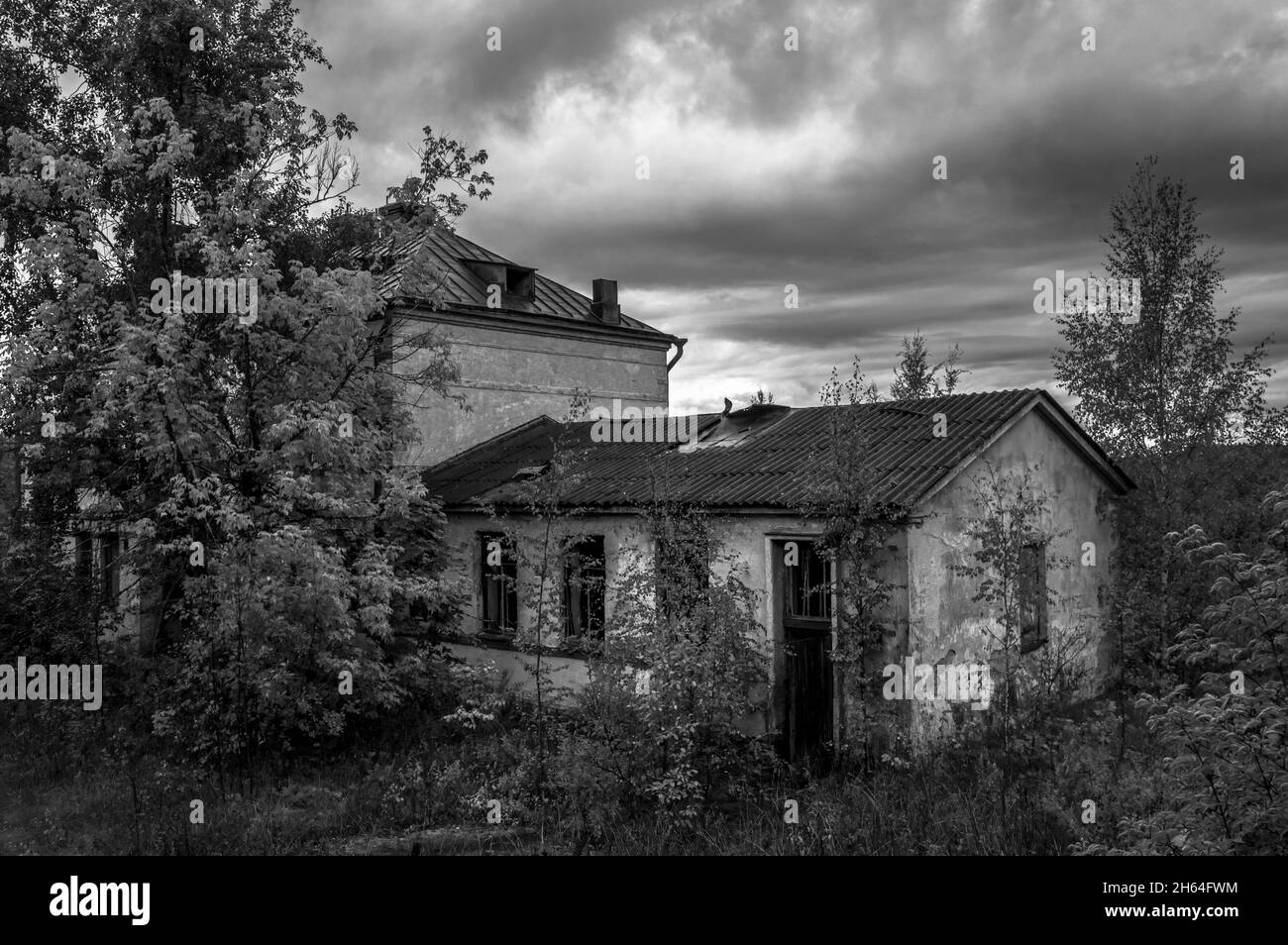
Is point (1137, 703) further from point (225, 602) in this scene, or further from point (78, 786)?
point (78, 786)

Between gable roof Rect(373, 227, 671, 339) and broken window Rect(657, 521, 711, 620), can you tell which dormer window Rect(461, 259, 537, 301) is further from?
broken window Rect(657, 521, 711, 620)

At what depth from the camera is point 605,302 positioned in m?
22.8

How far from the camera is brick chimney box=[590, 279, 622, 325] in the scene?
22.7 m

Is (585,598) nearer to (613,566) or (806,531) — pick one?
(613,566)

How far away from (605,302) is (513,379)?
148 inches

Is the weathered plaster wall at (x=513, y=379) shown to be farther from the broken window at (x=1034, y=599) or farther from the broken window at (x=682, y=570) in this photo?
the broken window at (x=1034, y=599)

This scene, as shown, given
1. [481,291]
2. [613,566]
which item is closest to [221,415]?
[613,566]

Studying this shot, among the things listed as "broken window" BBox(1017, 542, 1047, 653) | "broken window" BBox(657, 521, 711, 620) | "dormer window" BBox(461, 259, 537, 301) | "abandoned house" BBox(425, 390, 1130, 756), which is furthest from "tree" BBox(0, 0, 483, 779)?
"broken window" BBox(1017, 542, 1047, 653)

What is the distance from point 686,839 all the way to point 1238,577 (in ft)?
16.5

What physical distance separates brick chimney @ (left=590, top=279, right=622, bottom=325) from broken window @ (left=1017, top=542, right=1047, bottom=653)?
38.6 feet

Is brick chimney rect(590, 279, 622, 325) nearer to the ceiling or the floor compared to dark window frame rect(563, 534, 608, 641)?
nearer to the ceiling

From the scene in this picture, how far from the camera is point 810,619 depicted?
1223 centimetres
